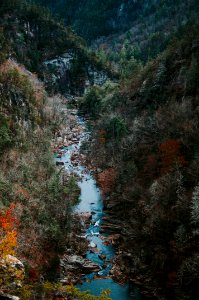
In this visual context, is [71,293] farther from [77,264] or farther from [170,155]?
[170,155]

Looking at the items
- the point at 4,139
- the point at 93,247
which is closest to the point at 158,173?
the point at 93,247

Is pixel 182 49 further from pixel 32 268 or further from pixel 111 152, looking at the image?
pixel 32 268

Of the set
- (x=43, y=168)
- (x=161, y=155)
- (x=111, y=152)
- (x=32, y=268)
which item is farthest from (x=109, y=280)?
(x=111, y=152)

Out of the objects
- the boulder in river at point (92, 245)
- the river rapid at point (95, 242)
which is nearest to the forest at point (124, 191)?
the boulder in river at point (92, 245)

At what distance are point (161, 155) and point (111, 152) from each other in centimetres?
2777

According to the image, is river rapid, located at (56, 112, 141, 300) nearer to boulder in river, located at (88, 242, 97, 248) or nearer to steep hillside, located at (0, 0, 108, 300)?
boulder in river, located at (88, 242, 97, 248)

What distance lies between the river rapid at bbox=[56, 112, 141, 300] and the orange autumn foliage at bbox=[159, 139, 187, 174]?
49.8ft

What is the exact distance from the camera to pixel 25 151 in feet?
292

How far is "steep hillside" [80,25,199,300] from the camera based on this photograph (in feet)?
176

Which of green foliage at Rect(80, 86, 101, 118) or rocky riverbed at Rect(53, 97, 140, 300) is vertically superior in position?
green foliage at Rect(80, 86, 101, 118)

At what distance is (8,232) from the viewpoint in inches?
1797

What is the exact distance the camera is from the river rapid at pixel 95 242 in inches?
2056

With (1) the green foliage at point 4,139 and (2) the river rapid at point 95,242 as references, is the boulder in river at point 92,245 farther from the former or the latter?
(1) the green foliage at point 4,139

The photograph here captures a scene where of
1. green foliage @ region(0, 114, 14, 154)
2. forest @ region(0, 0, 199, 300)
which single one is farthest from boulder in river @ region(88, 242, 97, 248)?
green foliage @ region(0, 114, 14, 154)
